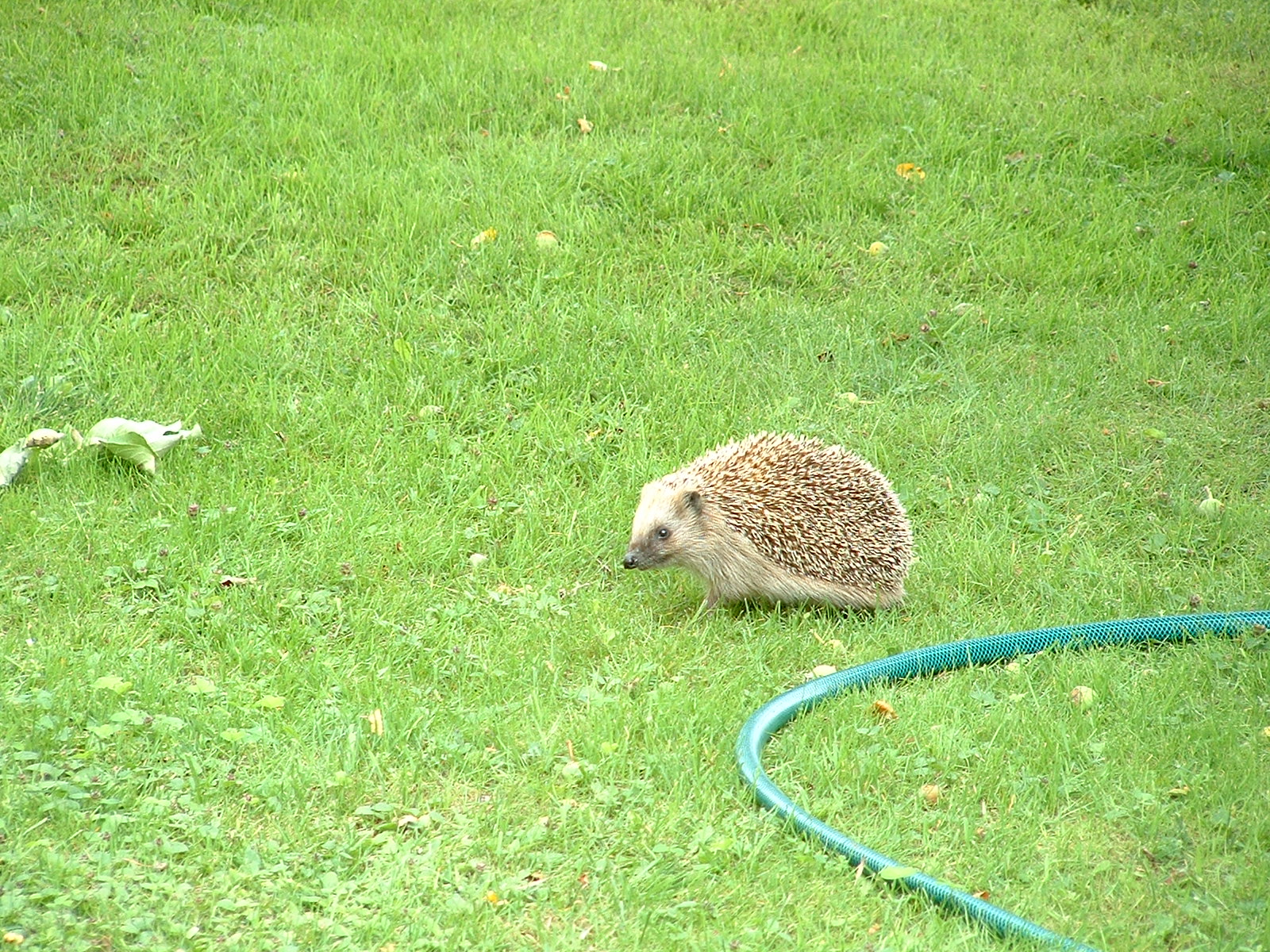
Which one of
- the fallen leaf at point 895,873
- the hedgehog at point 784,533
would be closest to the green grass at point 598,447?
the fallen leaf at point 895,873

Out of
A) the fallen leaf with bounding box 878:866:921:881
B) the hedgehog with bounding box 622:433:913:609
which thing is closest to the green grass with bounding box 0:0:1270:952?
the fallen leaf with bounding box 878:866:921:881

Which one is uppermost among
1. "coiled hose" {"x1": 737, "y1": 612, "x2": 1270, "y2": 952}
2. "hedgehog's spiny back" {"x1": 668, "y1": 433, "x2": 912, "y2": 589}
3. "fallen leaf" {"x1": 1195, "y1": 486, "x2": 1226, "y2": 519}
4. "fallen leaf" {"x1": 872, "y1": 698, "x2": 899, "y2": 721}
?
"hedgehog's spiny back" {"x1": 668, "y1": 433, "x2": 912, "y2": 589}

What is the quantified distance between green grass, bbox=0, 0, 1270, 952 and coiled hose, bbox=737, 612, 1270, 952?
7 cm

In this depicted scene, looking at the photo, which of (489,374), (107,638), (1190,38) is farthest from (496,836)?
(1190,38)

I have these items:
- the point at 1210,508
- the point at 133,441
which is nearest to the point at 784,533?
the point at 1210,508

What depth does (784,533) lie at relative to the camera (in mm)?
5965

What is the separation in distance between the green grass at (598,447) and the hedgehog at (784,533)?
21 centimetres

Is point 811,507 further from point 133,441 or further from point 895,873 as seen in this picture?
point 133,441

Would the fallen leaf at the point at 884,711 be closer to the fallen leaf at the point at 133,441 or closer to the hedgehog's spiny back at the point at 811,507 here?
the hedgehog's spiny back at the point at 811,507

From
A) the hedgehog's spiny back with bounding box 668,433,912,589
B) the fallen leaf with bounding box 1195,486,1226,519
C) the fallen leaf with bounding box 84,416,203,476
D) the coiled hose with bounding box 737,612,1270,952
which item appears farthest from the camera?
the fallen leaf with bounding box 1195,486,1226,519

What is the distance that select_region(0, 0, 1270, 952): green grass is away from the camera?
4.15 metres

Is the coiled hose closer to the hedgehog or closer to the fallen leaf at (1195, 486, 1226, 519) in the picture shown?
the hedgehog

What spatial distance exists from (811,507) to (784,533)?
190 millimetres

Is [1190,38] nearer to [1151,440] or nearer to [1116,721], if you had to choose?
[1151,440]
